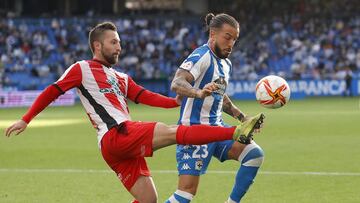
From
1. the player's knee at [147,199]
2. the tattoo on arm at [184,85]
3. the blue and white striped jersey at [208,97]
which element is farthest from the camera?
the blue and white striped jersey at [208,97]

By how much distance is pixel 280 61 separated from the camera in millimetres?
43312

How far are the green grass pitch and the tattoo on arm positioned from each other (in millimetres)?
2703

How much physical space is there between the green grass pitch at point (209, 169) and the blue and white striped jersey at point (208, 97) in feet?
6.86

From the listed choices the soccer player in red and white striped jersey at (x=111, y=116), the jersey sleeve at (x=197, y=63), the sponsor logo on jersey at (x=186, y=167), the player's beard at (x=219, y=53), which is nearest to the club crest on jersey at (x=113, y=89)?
→ the soccer player in red and white striped jersey at (x=111, y=116)

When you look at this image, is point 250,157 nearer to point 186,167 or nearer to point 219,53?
point 186,167

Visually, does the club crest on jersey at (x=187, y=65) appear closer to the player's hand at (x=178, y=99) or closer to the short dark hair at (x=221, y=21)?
the player's hand at (x=178, y=99)

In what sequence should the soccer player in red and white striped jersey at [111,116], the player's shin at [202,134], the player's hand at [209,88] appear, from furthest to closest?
the soccer player in red and white striped jersey at [111,116]
the player's hand at [209,88]
the player's shin at [202,134]

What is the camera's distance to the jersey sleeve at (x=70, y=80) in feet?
24.3

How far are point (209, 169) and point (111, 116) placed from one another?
615 cm

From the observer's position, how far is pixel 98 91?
24.6 ft

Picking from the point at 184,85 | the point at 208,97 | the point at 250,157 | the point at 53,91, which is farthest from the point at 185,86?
the point at 250,157

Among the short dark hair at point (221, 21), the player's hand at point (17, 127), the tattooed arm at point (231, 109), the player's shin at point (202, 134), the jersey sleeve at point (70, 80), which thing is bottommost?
the tattooed arm at point (231, 109)

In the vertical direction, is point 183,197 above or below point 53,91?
below

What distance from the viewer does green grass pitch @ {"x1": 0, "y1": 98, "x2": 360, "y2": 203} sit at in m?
10.4
